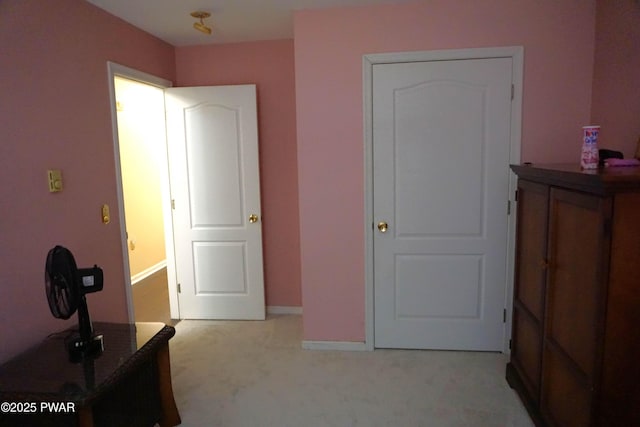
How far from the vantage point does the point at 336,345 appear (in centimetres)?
302

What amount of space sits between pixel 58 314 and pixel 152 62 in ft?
7.01

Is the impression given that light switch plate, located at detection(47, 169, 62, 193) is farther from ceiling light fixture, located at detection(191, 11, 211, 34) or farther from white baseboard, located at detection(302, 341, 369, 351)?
white baseboard, located at detection(302, 341, 369, 351)

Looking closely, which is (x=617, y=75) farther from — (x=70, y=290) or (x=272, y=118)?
(x=70, y=290)

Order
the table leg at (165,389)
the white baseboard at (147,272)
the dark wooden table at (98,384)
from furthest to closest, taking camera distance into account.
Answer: the white baseboard at (147,272) < the table leg at (165,389) < the dark wooden table at (98,384)

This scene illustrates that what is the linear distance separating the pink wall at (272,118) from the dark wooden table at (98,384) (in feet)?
5.26

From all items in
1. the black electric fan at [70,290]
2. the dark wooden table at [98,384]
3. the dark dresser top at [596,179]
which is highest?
the dark dresser top at [596,179]

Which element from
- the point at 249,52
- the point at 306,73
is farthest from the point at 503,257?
the point at 249,52

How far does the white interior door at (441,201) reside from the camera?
2711 mm

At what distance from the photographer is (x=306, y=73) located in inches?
110

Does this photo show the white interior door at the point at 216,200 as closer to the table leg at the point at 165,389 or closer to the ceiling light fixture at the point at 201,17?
the ceiling light fixture at the point at 201,17

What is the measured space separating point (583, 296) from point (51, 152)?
2653 millimetres

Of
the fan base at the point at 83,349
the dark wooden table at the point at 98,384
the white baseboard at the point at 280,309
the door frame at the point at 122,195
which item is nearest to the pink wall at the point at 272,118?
the white baseboard at the point at 280,309

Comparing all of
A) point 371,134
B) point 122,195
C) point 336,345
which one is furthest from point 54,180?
point 336,345

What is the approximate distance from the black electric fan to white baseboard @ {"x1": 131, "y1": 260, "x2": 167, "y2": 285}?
2.89 metres
